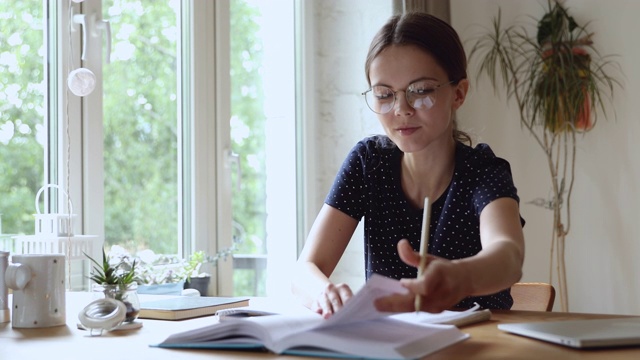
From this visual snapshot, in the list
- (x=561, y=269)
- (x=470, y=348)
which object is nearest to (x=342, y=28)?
(x=561, y=269)

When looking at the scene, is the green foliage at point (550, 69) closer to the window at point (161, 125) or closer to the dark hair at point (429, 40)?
the window at point (161, 125)

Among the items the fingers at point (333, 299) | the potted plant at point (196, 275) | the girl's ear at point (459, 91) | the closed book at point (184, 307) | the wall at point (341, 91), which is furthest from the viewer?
the wall at point (341, 91)

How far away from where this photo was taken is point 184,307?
1.62 metres

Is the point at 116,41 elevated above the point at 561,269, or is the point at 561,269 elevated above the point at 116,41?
the point at 116,41

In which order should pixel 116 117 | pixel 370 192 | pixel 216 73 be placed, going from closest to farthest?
pixel 370 192 → pixel 116 117 → pixel 216 73

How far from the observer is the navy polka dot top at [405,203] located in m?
1.78

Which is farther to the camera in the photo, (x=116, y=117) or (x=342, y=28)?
Result: (x=342, y=28)

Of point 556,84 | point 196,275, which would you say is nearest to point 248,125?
point 196,275

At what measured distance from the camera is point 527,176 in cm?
421

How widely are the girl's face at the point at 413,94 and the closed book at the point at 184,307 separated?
48 cm

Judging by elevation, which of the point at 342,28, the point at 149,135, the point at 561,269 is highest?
the point at 342,28

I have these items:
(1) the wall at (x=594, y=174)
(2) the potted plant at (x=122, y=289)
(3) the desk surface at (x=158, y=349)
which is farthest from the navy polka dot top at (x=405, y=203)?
(1) the wall at (x=594, y=174)

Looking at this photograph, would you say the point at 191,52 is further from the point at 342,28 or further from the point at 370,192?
the point at 370,192

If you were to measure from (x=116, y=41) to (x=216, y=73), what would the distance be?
0.53 m
